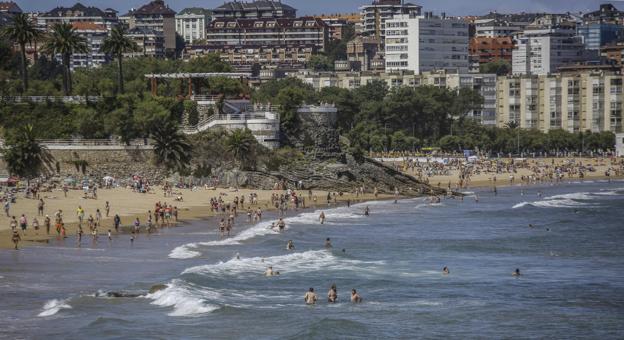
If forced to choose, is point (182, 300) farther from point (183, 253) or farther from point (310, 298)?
point (183, 253)

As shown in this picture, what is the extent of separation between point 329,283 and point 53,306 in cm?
1293

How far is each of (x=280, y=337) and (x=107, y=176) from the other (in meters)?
48.1

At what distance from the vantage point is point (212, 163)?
295 feet

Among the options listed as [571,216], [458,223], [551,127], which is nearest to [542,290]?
[458,223]

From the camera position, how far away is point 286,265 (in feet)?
185

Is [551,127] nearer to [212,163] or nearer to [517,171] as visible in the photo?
[517,171]

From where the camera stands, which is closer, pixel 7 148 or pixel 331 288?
pixel 331 288

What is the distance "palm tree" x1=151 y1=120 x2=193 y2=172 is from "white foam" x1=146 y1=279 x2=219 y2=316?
40.6 meters

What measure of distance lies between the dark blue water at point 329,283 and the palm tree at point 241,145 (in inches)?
542

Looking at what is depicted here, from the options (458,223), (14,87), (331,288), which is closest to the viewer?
(331,288)

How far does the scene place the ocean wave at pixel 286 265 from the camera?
53844mm

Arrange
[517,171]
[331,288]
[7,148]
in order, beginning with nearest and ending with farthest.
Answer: [331,288], [7,148], [517,171]

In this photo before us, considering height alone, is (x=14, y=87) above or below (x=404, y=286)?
above

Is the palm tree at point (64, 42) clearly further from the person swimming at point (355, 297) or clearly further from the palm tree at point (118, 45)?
the person swimming at point (355, 297)
